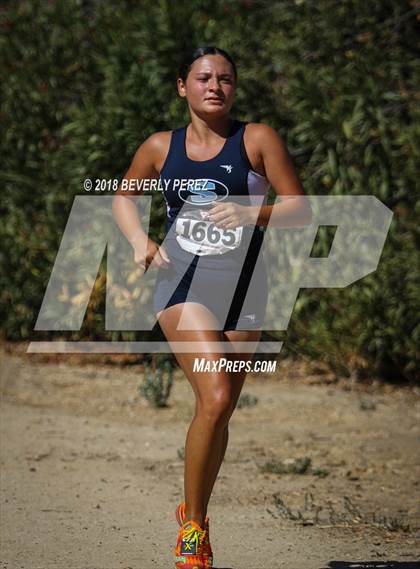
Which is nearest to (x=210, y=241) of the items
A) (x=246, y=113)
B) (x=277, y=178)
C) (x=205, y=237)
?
(x=205, y=237)

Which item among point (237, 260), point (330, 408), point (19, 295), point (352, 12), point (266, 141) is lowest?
point (237, 260)

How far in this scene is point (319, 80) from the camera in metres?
8.94

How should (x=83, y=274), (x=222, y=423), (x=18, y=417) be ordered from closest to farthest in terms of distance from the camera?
(x=222, y=423)
(x=18, y=417)
(x=83, y=274)

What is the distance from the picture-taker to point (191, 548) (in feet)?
14.7

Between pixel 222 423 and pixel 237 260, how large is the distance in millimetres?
642

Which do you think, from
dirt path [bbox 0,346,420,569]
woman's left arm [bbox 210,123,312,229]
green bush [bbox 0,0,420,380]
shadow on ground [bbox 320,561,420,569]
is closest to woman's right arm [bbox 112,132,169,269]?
woman's left arm [bbox 210,123,312,229]

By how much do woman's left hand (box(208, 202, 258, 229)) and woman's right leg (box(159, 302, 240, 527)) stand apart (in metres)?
0.36

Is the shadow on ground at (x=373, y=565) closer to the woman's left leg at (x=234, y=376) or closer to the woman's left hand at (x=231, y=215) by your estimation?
the woman's left leg at (x=234, y=376)

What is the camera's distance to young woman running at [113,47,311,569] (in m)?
4.55

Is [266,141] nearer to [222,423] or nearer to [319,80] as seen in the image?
[222,423]

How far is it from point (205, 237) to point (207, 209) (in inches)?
4.2

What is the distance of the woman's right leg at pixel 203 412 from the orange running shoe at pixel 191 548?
5 centimetres

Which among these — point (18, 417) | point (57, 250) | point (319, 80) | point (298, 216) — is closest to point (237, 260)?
point (298, 216)

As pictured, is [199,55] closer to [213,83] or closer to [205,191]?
[213,83]
